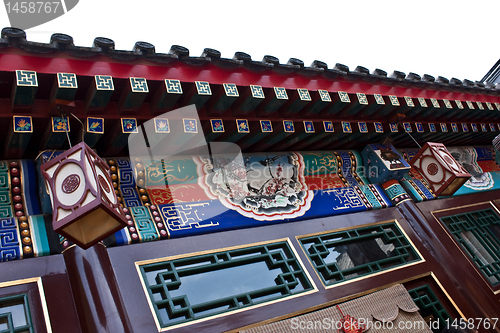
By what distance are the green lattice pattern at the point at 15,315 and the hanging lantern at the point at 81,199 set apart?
27.1 inches

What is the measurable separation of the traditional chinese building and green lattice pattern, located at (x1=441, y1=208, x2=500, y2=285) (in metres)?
0.03

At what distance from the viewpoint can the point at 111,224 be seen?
263cm

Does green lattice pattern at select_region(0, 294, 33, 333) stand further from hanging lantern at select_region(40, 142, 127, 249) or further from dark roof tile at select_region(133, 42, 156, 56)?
dark roof tile at select_region(133, 42, 156, 56)

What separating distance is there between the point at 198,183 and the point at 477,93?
187 inches

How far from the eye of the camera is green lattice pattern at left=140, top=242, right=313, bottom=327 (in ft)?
10.7

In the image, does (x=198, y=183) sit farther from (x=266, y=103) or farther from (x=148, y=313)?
(x=148, y=313)

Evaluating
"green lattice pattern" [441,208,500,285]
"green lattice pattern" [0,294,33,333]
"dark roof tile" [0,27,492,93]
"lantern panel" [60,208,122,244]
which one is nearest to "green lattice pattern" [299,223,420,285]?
"green lattice pattern" [441,208,500,285]

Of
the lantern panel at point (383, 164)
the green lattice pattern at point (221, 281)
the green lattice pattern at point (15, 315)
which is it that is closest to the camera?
the green lattice pattern at point (15, 315)

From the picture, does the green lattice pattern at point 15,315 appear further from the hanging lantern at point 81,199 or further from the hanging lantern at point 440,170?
Answer: the hanging lantern at point 440,170

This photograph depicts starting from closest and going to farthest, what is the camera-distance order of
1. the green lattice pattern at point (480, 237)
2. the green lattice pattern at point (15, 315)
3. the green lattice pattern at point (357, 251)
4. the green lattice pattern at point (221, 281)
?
the green lattice pattern at point (15, 315) → the green lattice pattern at point (221, 281) → the green lattice pattern at point (357, 251) → the green lattice pattern at point (480, 237)

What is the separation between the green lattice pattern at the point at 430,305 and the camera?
164 inches

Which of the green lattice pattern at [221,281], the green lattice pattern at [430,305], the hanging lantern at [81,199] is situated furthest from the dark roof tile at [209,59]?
the green lattice pattern at [430,305]

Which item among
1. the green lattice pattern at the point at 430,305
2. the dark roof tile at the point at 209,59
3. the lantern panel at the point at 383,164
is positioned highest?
the dark roof tile at the point at 209,59

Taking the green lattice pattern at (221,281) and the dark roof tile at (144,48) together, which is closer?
the green lattice pattern at (221,281)
